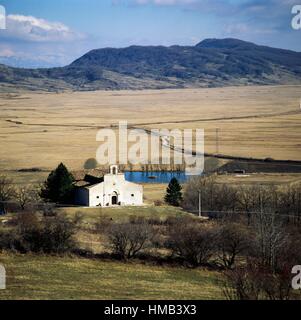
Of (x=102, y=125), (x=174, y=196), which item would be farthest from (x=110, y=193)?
(x=102, y=125)

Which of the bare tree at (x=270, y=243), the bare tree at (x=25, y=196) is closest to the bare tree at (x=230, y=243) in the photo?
the bare tree at (x=270, y=243)

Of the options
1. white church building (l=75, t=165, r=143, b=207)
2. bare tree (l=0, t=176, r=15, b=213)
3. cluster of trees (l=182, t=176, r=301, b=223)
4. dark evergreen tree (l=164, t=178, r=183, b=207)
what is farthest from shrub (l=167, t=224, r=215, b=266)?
bare tree (l=0, t=176, r=15, b=213)

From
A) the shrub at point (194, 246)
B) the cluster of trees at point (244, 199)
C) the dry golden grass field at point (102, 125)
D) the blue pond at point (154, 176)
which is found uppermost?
the dry golden grass field at point (102, 125)

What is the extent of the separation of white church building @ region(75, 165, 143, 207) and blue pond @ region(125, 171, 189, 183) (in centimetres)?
1149

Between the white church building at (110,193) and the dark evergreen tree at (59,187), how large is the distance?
2.03ft

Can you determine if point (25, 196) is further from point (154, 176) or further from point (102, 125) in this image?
point (102, 125)

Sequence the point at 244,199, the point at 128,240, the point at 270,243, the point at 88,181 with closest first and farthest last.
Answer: the point at 270,243
the point at 128,240
the point at 244,199
the point at 88,181

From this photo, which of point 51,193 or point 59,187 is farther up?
point 59,187

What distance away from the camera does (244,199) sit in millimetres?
42656

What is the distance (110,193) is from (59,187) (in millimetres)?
3520

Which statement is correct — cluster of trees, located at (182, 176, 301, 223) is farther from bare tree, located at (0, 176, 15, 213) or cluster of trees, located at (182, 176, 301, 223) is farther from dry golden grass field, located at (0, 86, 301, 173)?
dry golden grass field, located at (0, 86, 301, 173)

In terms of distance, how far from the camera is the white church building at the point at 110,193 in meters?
41.5

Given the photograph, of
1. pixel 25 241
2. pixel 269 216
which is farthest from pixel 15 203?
pixel 269 216

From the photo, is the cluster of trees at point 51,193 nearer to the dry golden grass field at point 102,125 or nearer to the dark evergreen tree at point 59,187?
the dark evergreen tree at point 59,187
